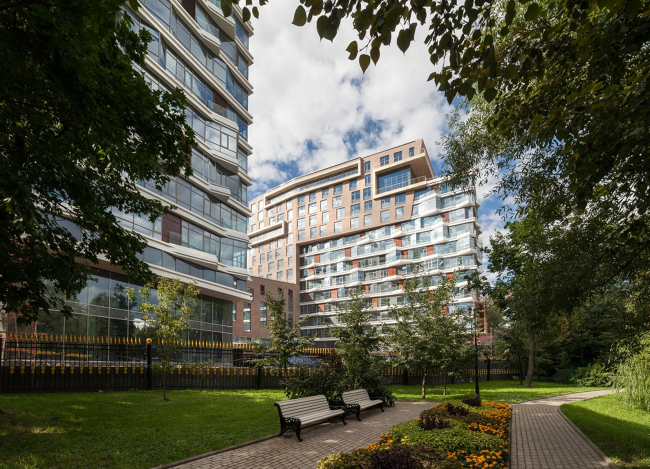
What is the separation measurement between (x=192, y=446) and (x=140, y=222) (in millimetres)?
20610

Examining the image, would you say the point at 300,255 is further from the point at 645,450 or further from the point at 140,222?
the point at 645,450

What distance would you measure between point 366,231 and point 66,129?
2677 inches

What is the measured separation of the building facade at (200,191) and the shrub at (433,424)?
67.4 ft

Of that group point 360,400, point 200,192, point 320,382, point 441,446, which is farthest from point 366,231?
point 441,446

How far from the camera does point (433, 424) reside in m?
9.48

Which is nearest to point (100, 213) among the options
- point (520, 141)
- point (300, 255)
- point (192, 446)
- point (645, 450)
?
point (192, 446)

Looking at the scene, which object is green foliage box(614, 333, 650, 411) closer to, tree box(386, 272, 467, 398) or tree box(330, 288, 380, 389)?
tree box(386, 272, 467, 398)

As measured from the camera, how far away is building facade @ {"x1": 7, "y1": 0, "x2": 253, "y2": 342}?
26000 mm

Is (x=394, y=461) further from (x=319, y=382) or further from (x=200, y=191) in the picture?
(x=200, y=191)

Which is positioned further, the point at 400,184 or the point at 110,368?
the point at 400,184

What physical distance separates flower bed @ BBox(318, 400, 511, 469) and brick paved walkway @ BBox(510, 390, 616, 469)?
1.51 feet

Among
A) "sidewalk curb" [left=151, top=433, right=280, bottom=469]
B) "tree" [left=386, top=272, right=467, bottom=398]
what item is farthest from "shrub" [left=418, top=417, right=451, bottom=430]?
"tree" [left=386, top=272, right=467, bottom=398]

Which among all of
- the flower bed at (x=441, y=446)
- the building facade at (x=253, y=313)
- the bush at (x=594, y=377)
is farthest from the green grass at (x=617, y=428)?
the building facade at (x=253, y=313)

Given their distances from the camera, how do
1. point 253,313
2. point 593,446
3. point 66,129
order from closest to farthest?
point 66,129
point 593,446
point 253,313
